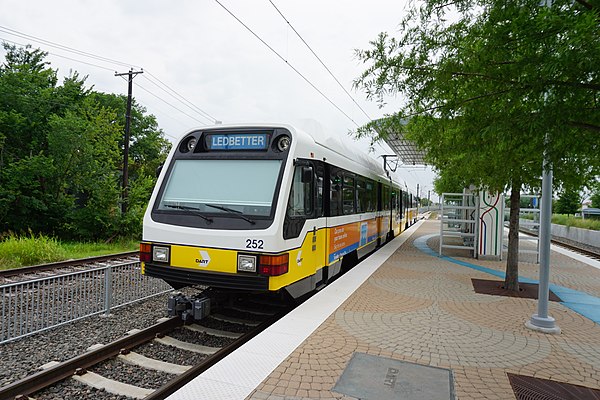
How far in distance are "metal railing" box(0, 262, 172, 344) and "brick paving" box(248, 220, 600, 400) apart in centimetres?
381

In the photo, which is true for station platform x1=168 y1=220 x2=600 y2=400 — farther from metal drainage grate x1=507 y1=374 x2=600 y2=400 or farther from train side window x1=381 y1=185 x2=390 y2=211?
train side window x1=381 y1=185 x2=390 y2=211

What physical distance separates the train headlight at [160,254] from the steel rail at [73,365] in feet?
3.05

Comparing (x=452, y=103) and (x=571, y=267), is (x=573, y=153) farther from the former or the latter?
(x=571, y=267)

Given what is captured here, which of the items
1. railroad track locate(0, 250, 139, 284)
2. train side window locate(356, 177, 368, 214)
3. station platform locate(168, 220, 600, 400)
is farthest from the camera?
train side window locate(356, 177, 368, 214)

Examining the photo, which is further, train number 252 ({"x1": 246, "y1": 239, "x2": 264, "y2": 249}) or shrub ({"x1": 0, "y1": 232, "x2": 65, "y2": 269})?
shrub ({"x1": 0, "y1": 232, "x2": 65, "y2": 269})

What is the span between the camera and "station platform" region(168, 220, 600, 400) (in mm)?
3633

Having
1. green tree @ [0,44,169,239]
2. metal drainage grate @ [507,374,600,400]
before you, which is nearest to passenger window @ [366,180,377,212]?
metal drainage grate @ [507,374,600,400]

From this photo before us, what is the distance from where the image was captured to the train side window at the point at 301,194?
226 inches

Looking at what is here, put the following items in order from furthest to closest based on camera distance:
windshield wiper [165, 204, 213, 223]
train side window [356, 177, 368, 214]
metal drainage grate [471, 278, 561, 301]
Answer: train side window [356, 177, 368, 214] < metal drainage grate [471, 278, 561, 301] < windshield wiper [165, 204, 213, 223]

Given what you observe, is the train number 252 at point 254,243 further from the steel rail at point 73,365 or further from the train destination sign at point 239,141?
the steel rail at point 73,365

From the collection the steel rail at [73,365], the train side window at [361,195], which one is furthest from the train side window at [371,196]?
the steel rail at [73,365]

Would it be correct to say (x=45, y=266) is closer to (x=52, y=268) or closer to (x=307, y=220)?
(x=52, y=268)

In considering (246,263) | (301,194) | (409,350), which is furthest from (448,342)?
(301,194)

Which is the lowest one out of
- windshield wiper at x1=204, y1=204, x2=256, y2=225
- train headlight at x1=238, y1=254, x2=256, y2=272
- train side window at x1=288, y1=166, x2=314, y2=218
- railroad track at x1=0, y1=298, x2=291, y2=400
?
railroad track at x1=0, y1=298, x2=291, y2=400
